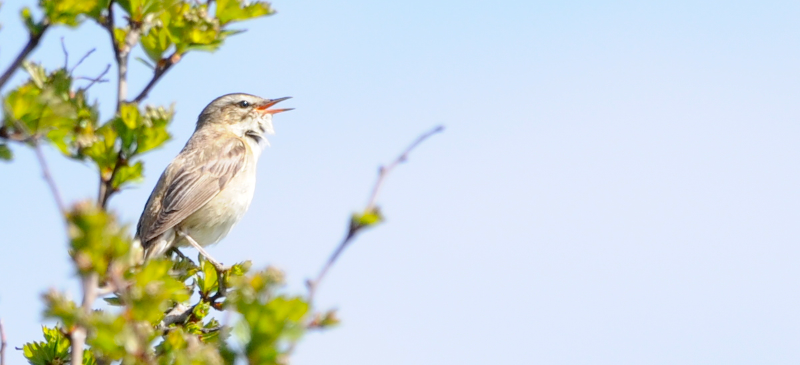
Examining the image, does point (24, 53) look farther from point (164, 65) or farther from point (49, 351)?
point (49, 351)

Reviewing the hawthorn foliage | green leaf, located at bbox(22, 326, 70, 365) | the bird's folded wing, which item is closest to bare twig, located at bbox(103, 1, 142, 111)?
the hawthorn foliage

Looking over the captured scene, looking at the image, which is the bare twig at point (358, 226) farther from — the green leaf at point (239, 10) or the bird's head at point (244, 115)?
the bird's head at point (244, 115)

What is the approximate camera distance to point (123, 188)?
3029 mm

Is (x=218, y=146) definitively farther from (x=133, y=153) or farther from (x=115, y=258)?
(x=115, y=258)

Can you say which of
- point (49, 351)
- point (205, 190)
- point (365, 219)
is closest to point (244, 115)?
point (205, 190)

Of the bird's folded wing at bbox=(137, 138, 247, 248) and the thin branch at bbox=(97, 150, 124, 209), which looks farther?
the bird's folded wing at bbox=(137, 138, 247, 248)

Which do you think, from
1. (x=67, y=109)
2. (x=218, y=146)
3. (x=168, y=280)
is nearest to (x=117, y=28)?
(x=67, y=109)

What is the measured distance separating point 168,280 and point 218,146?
21.6 feet

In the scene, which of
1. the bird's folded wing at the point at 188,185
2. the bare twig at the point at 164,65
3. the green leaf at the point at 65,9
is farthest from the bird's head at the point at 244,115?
the green leaf at the point at 65,9

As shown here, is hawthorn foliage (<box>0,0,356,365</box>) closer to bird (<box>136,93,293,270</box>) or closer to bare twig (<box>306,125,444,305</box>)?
bare twig (<box>306,125,444,305</box>)

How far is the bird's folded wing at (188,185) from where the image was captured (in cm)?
748

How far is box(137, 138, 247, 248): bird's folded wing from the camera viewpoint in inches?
294

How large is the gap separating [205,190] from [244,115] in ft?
5.63

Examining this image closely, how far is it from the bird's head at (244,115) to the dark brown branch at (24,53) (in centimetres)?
629
